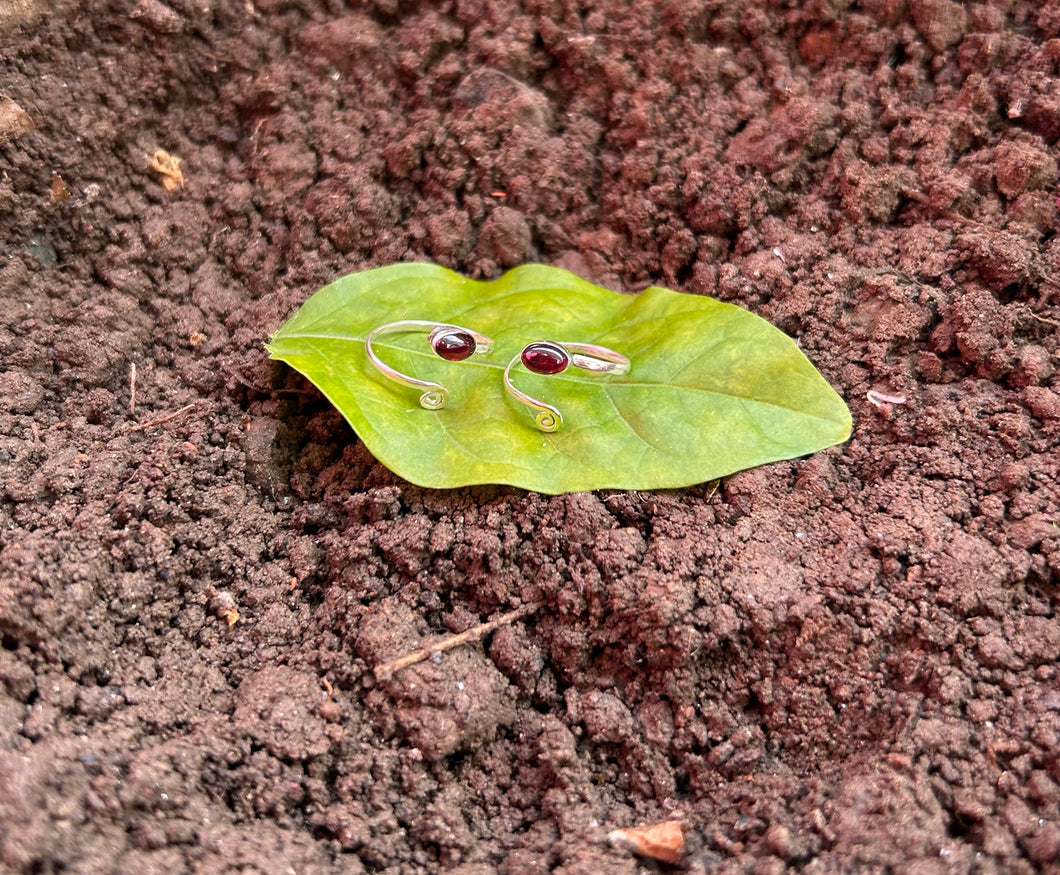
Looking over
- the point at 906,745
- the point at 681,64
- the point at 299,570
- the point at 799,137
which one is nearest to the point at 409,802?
the point at 299,570

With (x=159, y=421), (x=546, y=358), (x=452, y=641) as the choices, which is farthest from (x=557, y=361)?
(x=159, y=421)

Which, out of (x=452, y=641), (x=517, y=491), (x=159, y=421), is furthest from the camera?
(x=159, y=421)

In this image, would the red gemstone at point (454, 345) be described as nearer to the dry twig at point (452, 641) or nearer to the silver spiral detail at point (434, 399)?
the silver spiral detail at point (434, 399)

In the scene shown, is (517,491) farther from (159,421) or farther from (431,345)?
(159,421)

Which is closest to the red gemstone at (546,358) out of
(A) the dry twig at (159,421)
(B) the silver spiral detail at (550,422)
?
(B) the silver spiral detail at (550,422)

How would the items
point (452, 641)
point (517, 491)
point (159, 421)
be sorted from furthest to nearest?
point (159, 421) → point (517, 491) → point (452, 641)

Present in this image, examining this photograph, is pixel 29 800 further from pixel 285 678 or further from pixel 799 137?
pixel 799 137

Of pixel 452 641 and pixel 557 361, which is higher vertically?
pixel 557 361
